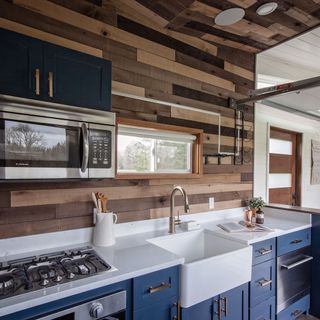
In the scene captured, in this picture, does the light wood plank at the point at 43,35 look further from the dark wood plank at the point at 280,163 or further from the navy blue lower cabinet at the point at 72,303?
the dark wood plank at the point at 280,163

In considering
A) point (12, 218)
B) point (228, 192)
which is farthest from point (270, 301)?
point (12, 218)

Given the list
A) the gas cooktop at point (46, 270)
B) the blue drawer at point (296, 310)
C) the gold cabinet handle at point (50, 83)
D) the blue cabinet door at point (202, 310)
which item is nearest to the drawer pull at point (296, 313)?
the blue drawer at point (296, 310)

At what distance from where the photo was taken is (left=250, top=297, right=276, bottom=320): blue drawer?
196 cm

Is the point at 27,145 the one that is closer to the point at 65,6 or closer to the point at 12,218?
the point at 12,218

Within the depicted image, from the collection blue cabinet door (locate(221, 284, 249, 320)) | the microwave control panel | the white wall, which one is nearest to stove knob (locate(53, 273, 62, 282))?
the microwave control panel

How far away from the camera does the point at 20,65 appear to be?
1217 mm

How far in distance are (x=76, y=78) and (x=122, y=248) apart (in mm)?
1091

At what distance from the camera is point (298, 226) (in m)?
2.30

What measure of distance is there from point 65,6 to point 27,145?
105cm

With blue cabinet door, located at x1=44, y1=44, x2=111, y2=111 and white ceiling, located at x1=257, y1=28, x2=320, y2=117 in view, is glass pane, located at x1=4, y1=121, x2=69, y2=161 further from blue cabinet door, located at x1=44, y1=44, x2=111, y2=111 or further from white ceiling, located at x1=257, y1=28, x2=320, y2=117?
white ceiling, located at x1=257, y1=28, x2=320, y2=117

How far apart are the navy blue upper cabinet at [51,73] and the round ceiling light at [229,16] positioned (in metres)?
1.13

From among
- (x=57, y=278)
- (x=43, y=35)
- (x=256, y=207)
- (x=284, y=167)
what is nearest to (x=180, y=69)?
(x=43, y=35)

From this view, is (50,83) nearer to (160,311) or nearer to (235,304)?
(160,311)

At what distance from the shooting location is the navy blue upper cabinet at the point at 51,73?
119 cm
